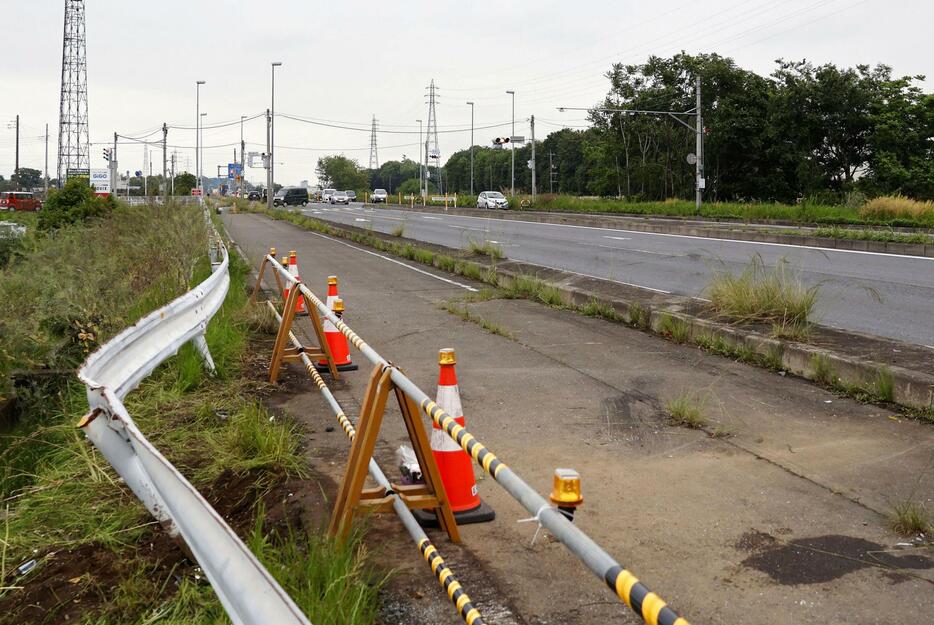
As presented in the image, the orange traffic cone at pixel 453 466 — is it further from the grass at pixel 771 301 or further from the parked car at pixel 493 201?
the parked car at pixel 493 201

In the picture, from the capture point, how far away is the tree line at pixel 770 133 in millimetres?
51656

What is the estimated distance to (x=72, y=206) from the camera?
1115 inches

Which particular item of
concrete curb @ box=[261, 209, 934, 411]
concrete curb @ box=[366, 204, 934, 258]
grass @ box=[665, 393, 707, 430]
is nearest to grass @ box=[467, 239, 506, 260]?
concrete curb @ box=[261, 209, 934, 411]

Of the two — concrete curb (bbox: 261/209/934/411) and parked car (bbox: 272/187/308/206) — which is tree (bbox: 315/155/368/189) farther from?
concrete curb (bbox: 261/209/934/411)

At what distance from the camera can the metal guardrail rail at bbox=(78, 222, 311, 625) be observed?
2.40 metres

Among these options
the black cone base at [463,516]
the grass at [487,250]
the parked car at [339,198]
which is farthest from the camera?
the parked car at [339,198]

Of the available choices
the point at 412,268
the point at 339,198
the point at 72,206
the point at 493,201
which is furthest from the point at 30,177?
the point at 412,268

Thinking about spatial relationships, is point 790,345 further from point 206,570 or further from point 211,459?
point 206,570

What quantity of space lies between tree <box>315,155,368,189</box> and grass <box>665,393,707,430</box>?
150262 mm

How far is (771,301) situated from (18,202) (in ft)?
219

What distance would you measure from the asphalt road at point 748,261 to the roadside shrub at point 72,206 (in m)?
10.0

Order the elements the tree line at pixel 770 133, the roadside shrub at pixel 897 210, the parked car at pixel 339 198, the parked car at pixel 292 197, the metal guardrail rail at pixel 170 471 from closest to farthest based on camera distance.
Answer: the metal guardrail rail at pixel 170 471, the roadside shrub at pixel 897 210, the tree line at pixel 770 133, the parked car at pixel 292 197, the parked car at pixel 339 198

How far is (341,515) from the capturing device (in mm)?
3914

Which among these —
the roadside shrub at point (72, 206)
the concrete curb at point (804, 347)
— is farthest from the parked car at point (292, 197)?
the concrete curb at point (804, 347)
